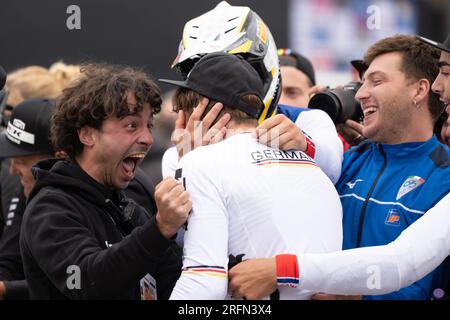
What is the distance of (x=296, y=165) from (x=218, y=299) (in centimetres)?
57

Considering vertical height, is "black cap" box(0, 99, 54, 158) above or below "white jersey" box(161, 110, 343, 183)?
below

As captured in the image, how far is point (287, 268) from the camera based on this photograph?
8.75 feet

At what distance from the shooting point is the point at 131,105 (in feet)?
10.8

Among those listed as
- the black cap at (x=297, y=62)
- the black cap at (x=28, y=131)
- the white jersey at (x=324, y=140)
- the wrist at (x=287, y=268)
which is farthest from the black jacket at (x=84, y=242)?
the black cap at (x=297, y=62)

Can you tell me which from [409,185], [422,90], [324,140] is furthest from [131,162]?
[422,90]

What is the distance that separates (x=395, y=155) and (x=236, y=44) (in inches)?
32.7

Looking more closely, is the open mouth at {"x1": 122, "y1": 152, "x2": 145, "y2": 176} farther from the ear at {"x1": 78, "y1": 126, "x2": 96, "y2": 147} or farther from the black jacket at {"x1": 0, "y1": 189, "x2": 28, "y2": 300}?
the black jacket at {"x1": 0, "y1": 189, "x2": 28, "y2": 300}

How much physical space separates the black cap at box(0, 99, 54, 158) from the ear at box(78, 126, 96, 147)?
1.06m

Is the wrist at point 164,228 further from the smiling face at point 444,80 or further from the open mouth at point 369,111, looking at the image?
the smiling face at point 444,80

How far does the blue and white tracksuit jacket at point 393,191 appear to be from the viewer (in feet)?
10.4

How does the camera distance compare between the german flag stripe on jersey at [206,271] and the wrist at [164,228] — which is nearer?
the german flag stripe on jersey at [206,271]

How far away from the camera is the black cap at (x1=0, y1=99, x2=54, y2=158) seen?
435 cm

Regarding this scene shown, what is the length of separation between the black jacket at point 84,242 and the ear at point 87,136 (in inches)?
4.4

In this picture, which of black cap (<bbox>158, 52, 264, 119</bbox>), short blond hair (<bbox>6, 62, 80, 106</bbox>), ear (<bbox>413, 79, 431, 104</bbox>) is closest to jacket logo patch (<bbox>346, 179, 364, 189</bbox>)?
ear (<bbox>413, 79, 431, 104</bbox>)
